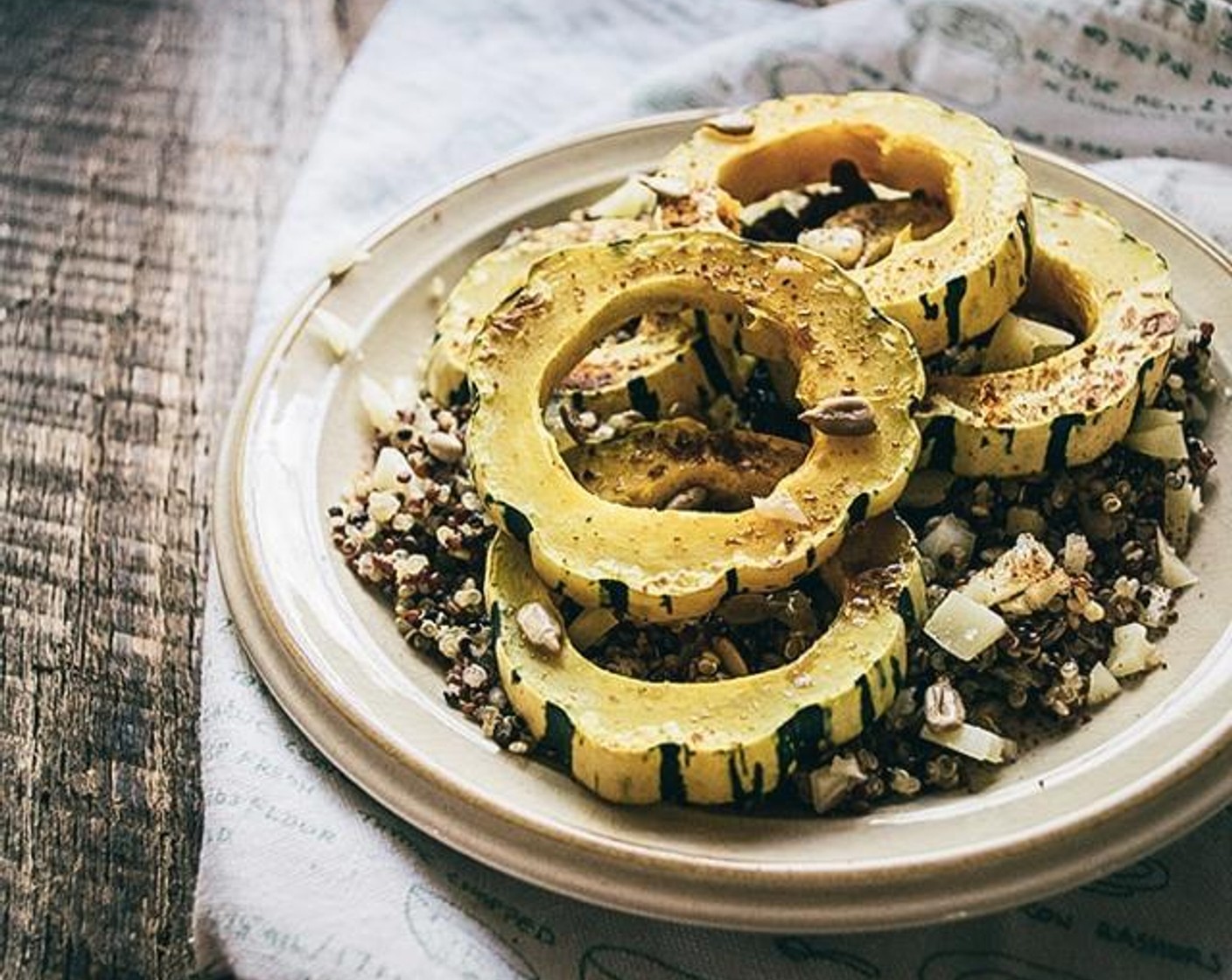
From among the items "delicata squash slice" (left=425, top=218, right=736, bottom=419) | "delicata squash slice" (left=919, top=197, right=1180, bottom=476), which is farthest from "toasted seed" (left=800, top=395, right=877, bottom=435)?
"delicata squash slice" (left=425, top=218, right=736, bottom=419)

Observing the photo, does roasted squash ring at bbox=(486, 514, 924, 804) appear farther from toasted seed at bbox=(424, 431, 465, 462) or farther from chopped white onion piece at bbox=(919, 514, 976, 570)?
toasted seed at bbox=(424, 431, 465, 462)

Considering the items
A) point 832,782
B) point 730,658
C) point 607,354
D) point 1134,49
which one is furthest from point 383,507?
point 1134,49

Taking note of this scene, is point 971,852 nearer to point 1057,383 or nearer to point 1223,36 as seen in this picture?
point 1057,383

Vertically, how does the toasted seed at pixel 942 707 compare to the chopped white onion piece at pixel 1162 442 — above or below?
below

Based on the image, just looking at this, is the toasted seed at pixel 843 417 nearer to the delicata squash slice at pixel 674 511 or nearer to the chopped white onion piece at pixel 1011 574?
the delicata squash slice at pixel 674 511

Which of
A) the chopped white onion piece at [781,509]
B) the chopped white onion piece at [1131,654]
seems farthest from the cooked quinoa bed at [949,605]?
the chopped white onion piece at [781,509]

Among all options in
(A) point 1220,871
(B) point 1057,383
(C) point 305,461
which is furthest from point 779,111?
(A) point 1220,871
